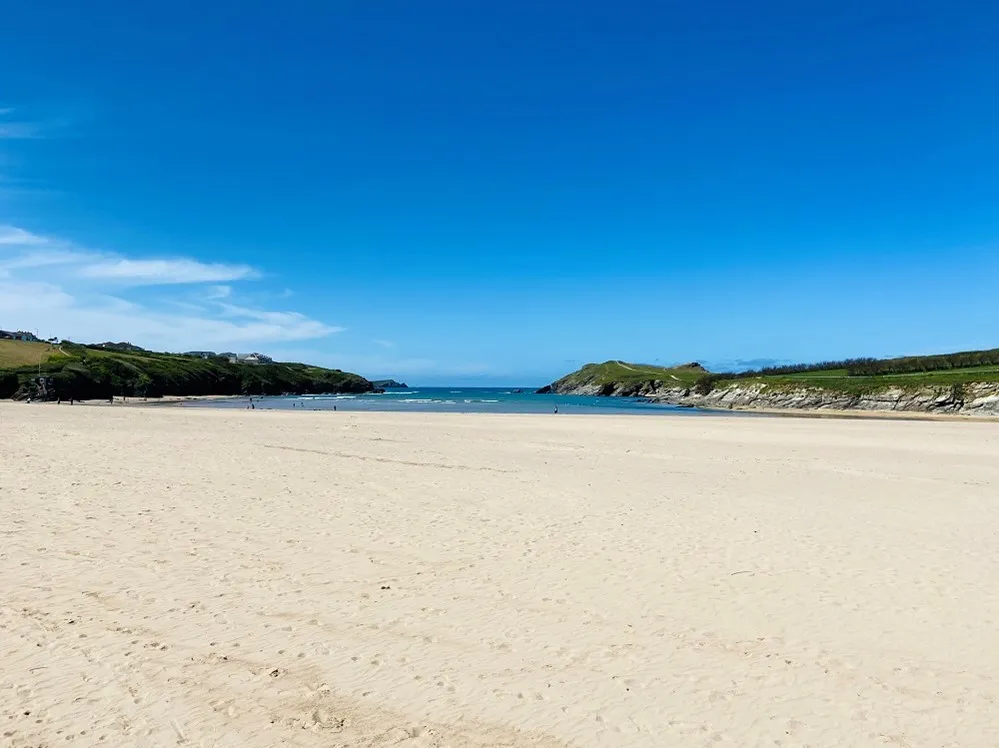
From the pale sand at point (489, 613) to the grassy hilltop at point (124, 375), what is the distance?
9771 centimetres

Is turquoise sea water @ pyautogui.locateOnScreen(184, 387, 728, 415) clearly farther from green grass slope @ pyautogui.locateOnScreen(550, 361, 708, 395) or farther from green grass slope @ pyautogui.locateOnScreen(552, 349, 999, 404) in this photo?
green grass slope @ pyautogui.locateOnScreen(550, 361, 708, 395)

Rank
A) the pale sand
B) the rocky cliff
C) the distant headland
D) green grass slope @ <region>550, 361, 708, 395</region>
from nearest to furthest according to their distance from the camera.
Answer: the pale sand → the rocky cliff → the distant headland → green grass slope @ <region>550, 361, 708, 395</region>

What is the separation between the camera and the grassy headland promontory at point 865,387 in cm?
7256

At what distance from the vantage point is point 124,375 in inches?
4700

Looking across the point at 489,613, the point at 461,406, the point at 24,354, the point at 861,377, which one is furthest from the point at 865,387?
A: the point at 24,354

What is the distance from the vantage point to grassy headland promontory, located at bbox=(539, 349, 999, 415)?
7256 centimetres

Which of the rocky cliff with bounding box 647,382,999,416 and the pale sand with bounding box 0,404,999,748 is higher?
the rocky cliff with bounding box 647,382,999,416

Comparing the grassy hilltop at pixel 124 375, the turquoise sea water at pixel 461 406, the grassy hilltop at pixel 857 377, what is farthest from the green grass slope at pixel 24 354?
the grassy hilltop at pixel 857 377

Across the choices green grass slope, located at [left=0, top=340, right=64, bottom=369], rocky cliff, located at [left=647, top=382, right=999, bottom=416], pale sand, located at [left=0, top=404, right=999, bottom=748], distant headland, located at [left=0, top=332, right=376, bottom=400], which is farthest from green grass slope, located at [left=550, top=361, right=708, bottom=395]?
green grass slope, located at [left=0, top=340, right=64, bottom=369]

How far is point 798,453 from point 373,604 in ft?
82.2

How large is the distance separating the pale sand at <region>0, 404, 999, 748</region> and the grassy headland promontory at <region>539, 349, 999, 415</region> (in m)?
67.1

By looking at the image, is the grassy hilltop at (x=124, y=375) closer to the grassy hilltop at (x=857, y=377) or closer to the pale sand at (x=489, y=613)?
the grassy hilltop at (x=857, y=377)

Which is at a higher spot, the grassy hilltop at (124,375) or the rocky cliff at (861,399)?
the grassy hilltop at (124,375)

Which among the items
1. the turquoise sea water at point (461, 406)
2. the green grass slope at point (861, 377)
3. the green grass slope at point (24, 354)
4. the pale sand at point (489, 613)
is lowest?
the pale sand at point (489, 613)
